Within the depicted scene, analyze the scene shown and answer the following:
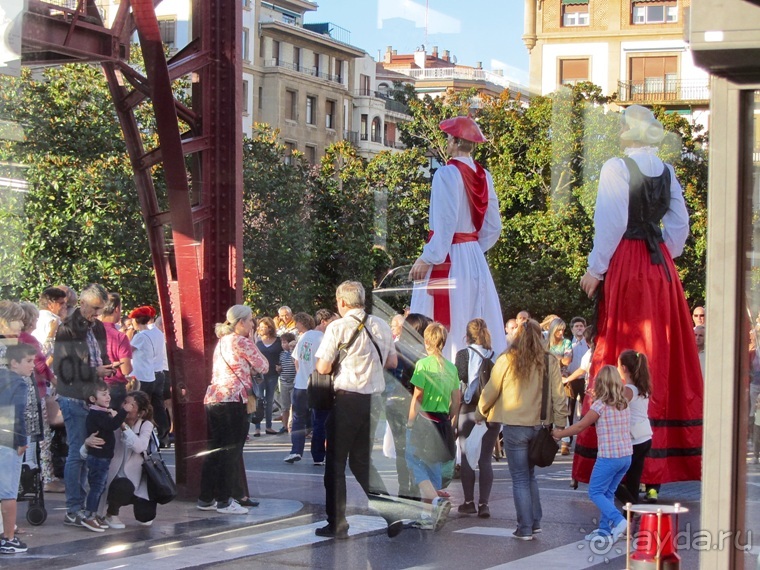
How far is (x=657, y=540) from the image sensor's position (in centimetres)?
308

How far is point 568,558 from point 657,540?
5.32 ft

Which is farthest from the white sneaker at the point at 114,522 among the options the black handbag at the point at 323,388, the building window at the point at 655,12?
the building window at the point at 655,12

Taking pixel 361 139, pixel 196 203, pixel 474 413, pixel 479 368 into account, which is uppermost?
pixel 361 139

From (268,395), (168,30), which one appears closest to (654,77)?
(168,30)

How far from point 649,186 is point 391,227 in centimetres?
93

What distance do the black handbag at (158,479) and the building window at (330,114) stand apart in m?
1.99

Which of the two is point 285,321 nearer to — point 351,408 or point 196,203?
point 351,408

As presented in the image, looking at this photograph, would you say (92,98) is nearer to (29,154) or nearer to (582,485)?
(29,154)

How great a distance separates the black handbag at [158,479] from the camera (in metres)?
5.43

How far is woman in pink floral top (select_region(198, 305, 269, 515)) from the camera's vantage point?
551 cm

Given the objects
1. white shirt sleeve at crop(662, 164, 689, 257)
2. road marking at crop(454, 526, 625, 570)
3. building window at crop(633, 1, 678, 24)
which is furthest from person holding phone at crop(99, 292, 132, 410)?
building window at crop(633, 1, 678, 24)

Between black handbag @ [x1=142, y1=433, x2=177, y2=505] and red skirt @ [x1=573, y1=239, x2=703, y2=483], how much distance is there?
6.51ft

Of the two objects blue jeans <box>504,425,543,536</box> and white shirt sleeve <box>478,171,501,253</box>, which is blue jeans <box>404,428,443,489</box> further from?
white shirt sleeve <box>478,171,501,253</box>

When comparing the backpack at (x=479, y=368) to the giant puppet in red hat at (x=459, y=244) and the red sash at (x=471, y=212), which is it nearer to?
the giant puppet in red hat at (x=459, y=244)
